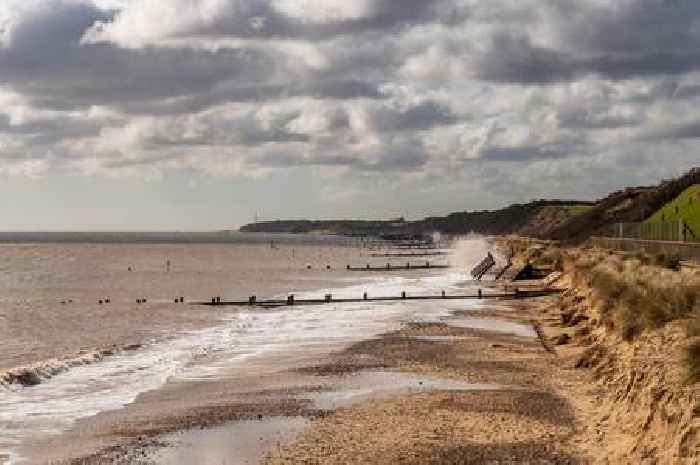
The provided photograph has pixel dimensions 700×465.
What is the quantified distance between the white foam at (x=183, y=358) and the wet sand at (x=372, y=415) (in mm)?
1809

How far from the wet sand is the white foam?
181 cm

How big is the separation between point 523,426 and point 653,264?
983 inches

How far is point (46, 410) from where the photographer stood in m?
26.6

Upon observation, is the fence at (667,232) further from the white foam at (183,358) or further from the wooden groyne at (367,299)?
the white foam at (183,358)

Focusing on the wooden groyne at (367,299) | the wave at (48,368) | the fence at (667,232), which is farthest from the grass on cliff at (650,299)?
the wave at (48,368)

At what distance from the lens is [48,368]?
34656 millimetres

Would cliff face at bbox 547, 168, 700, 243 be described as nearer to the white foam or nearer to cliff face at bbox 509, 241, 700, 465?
the white foam

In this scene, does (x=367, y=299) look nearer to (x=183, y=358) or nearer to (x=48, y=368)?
(x=183, y=358)

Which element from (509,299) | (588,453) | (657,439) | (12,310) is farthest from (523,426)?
(12,310)

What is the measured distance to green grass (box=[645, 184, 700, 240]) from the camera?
76.7 m

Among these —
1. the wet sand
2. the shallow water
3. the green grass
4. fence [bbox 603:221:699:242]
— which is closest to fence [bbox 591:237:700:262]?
fence [bbox 603:221:699:242]

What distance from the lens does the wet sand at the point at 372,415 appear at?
20438mm

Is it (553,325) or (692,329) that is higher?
(692,329)

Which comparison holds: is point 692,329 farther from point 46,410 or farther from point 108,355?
point 108,355
